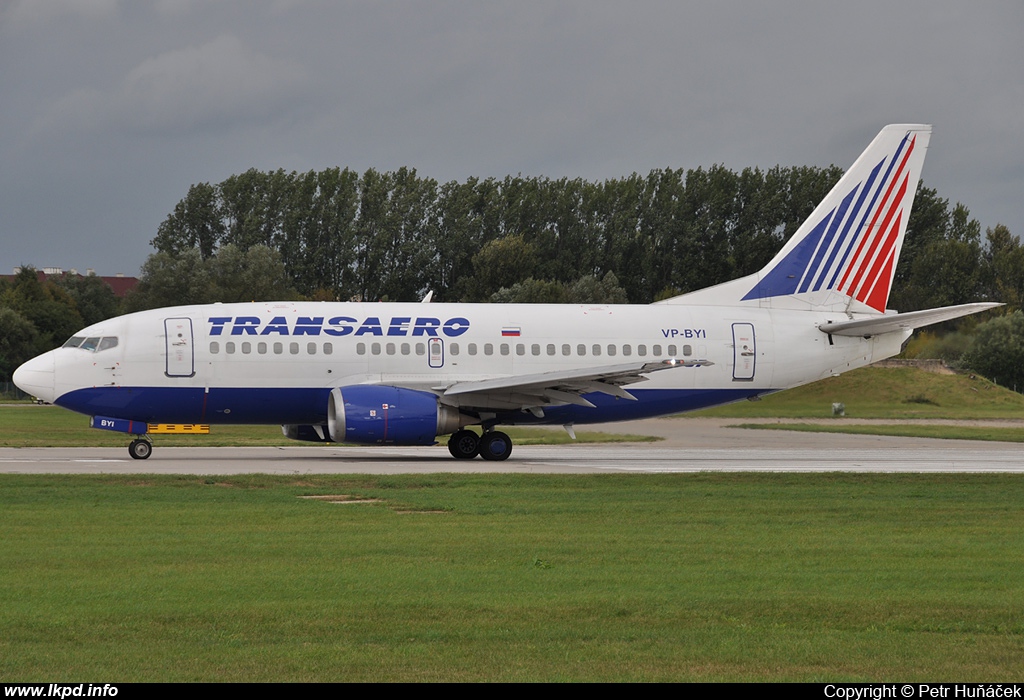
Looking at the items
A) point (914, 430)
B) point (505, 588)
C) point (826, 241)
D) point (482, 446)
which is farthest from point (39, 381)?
point (914, 430)

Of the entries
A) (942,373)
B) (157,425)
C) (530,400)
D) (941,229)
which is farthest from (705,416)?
(941,229)

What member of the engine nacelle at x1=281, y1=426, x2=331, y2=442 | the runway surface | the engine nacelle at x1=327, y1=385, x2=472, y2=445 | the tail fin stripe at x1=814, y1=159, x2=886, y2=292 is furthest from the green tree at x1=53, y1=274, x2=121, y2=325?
the tail fin stripe at x1=814, y1=159, x2=886, y2=292

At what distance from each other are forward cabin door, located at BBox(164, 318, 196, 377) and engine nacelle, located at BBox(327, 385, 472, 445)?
11.3 feet

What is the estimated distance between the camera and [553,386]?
96.1 feet

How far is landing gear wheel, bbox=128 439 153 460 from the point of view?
2875 cm

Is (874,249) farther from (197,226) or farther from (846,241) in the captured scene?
(197,226)

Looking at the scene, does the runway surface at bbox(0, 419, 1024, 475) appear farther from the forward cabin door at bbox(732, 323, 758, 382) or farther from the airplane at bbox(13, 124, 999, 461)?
the forward cabin door at bbox(732, 323, 758, 382)

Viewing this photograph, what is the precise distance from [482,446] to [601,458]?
3.21 m

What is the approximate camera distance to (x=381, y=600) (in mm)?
10812

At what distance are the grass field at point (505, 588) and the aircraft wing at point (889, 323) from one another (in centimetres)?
1181

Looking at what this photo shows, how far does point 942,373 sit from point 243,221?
55620 millimetres
